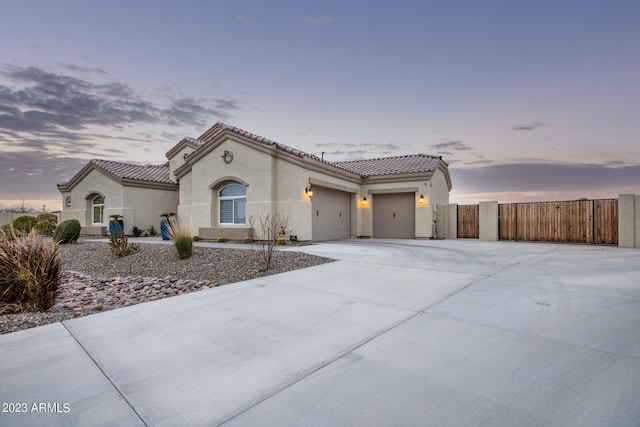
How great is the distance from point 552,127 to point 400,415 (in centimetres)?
1569

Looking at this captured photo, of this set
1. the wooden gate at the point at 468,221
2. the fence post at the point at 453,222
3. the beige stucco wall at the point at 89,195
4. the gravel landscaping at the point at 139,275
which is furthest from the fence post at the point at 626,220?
the beige stucco wall at the point at 89,195

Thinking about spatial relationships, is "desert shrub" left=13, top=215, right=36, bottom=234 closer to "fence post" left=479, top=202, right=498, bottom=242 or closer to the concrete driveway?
the concrete driveway

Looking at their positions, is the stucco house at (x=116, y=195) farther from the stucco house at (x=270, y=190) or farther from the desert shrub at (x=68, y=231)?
the desert shrub at (x=68, y=231)

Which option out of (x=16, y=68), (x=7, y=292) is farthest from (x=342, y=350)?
(x=16, y=68)

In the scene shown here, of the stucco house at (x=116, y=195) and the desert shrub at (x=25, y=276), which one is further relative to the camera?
the stucco house at (x=116, y=195)

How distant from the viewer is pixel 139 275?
910cm

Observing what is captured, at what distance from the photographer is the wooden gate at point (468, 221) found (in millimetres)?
17391

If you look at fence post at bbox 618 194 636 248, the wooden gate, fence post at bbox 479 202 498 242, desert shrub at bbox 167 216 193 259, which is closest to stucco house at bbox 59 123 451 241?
the wooden gate

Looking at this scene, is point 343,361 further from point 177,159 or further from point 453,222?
point 177,159

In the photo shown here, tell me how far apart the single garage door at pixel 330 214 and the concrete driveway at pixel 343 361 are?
10006 millimetres

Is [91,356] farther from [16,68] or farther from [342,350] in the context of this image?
[16,68]

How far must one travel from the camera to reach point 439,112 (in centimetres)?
1509

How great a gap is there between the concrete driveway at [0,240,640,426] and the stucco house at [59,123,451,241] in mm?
9213

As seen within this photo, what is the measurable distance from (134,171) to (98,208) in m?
3.54
